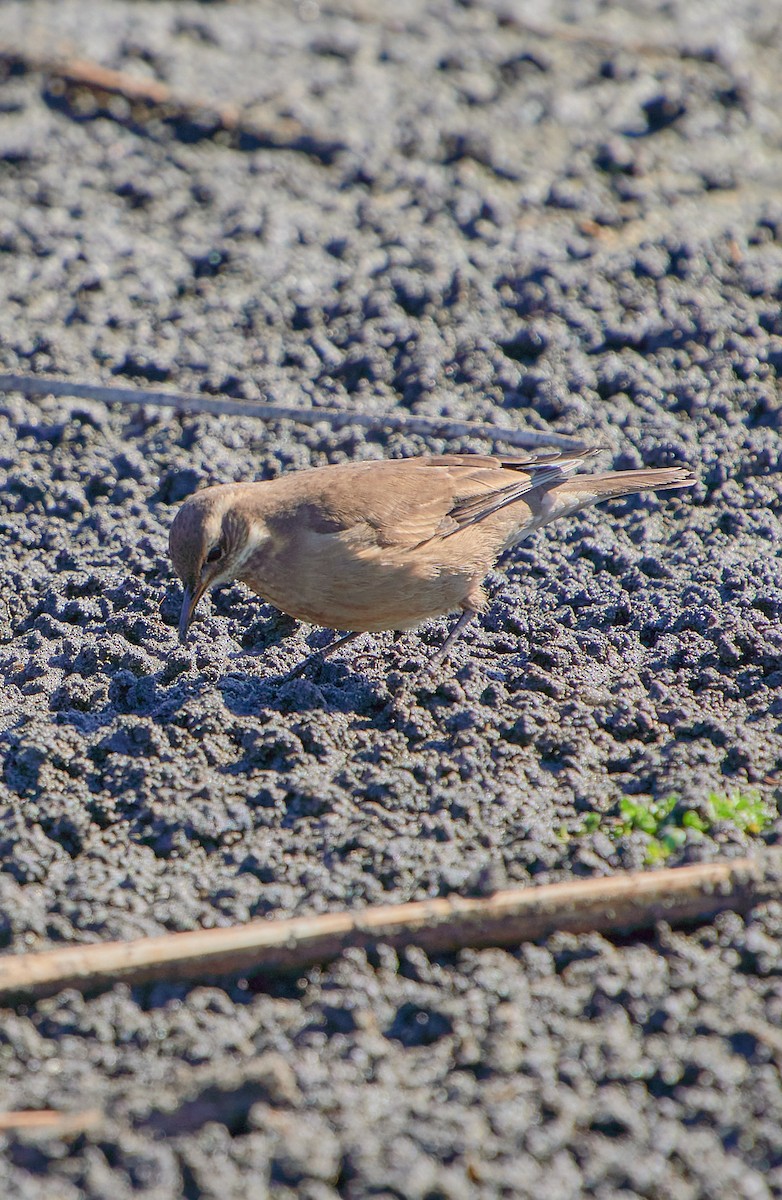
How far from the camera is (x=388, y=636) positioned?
540cm

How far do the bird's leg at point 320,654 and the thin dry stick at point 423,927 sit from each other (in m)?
1.43

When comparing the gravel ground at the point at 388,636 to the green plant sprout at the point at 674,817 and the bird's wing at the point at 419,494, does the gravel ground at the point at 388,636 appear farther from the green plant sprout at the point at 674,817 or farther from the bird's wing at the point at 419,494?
the bird's wing at the point at 419,494

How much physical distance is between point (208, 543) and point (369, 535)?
0.69 meters

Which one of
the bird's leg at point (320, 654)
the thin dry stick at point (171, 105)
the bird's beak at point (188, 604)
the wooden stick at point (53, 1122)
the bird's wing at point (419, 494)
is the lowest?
the bird's leg at point (320, 654)

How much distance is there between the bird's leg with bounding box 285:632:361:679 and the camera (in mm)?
4793

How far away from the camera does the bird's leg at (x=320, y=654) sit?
15.7ft

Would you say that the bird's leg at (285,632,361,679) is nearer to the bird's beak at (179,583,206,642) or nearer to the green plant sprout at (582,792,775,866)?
the bird's beak at (179,583,206,642)

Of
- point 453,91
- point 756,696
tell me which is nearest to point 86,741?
point 756,696

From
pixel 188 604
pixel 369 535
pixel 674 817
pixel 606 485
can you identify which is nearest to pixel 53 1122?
pixel 674 817

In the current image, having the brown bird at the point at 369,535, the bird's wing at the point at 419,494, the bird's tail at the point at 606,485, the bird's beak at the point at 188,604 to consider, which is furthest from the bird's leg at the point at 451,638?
the bird's beak at the point at 188,604

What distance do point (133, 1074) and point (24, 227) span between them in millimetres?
5737

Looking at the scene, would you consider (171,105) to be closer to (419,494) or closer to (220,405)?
(220,405)

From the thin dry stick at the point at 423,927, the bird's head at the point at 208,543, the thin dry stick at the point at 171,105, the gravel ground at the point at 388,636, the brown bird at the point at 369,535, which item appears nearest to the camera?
the gravel ground at the point at 388,636

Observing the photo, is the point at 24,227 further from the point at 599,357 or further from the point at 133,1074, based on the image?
the point at 133,1074
